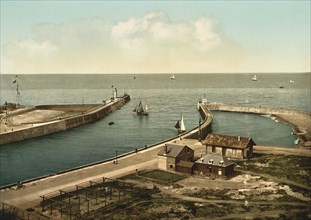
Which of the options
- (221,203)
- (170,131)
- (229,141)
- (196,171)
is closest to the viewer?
(221,203)

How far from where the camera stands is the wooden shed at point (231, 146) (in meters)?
70.7

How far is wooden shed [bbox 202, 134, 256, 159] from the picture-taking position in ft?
232

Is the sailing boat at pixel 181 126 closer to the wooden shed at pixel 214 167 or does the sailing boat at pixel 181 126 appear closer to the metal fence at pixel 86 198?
the wooden shed at pixel 214 167

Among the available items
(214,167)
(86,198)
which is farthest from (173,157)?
(86,198)

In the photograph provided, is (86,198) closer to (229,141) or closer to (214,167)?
(214,167)

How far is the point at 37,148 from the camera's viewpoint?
93.7 m

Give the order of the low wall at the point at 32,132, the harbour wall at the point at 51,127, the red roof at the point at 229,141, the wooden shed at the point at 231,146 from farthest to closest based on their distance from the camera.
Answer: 1. the harbour wall at the point at 51,127
2. the low wall at the point at 32,132
3. the red roof at the point at 229,141
4. the wooden shed at the point at 231,146

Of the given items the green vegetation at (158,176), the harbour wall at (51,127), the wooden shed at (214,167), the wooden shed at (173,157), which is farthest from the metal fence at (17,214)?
the harbour wall at (51,127)

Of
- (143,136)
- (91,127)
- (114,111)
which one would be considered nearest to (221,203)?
(143,136)

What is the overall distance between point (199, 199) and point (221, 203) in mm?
3027

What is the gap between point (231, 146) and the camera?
234ft

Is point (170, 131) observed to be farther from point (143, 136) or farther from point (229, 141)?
point (229, 141)

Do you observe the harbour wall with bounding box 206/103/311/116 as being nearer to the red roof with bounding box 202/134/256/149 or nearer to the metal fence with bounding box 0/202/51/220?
the red roof with bounding box 202/134/256/149

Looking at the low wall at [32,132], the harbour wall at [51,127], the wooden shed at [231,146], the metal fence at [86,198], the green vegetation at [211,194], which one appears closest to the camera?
the metal fence at [86,198]
